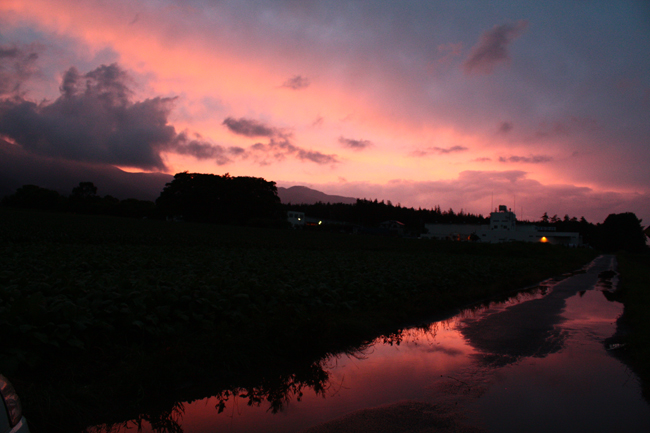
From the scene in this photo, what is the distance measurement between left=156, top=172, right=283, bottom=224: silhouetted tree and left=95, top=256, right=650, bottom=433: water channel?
83.4 m

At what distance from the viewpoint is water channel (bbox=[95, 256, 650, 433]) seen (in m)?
4.81

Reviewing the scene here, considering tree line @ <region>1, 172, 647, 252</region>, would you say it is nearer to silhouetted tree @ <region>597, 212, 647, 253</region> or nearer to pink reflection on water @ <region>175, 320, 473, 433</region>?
silhouetted tree @ <region>597, 212, 647, 253</region>

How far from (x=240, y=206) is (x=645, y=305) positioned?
3365 inches

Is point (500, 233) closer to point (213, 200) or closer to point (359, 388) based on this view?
point (213, 200)

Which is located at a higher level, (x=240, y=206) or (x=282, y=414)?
(x=240, y=206)

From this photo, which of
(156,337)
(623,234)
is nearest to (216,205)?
(156,337)

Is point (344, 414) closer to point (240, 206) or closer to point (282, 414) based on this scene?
point (282, 414)

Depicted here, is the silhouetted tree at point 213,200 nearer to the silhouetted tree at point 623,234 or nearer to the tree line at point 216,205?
the tree line at point 216,205

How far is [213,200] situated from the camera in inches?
3629

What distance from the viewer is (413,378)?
6457 mm

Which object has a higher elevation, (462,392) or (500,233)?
(500,233)

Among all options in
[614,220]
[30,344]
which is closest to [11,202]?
[30,344]

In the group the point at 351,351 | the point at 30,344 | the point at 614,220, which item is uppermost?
the point at 614,220

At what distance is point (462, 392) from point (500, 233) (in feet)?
337
